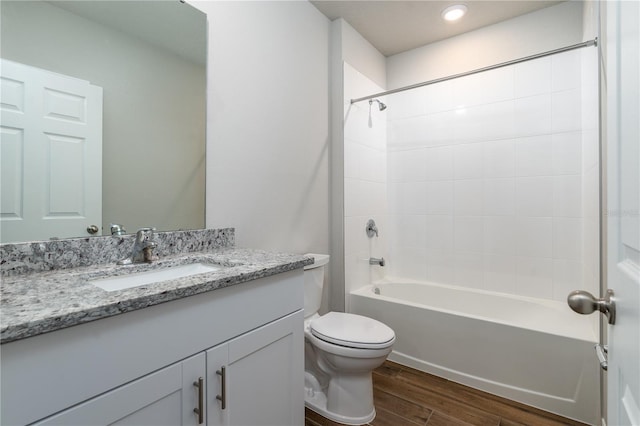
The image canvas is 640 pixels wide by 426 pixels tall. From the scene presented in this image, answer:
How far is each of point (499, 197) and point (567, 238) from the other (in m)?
0.50

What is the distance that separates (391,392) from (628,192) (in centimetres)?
171

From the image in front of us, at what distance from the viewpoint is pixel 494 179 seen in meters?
2.38

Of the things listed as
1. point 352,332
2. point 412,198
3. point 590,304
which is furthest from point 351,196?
point 590,304

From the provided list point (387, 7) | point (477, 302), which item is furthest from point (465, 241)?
point (387, 7)

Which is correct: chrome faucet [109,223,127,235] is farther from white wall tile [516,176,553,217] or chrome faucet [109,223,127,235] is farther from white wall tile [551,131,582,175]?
white wall tile [551,131,582,175]

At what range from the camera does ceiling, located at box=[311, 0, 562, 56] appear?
6.97 feet

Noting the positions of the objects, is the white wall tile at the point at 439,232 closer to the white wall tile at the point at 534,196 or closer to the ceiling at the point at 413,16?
the white wall tile at the point at 534,196

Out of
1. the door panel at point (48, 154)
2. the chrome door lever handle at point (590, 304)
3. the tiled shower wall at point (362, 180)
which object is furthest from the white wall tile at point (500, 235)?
the door panel at point (48, 154)

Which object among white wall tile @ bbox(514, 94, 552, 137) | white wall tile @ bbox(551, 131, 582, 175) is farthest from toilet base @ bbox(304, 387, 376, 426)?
white wall tile @ bbox(514, 94, 552, 137)

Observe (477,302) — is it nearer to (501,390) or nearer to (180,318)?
(501,390)

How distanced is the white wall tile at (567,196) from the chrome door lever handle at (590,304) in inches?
74.6

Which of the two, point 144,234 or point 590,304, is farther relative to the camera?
point 144,234

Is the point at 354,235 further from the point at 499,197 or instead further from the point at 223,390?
the point at 223,390

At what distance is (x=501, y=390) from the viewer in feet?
5.81
